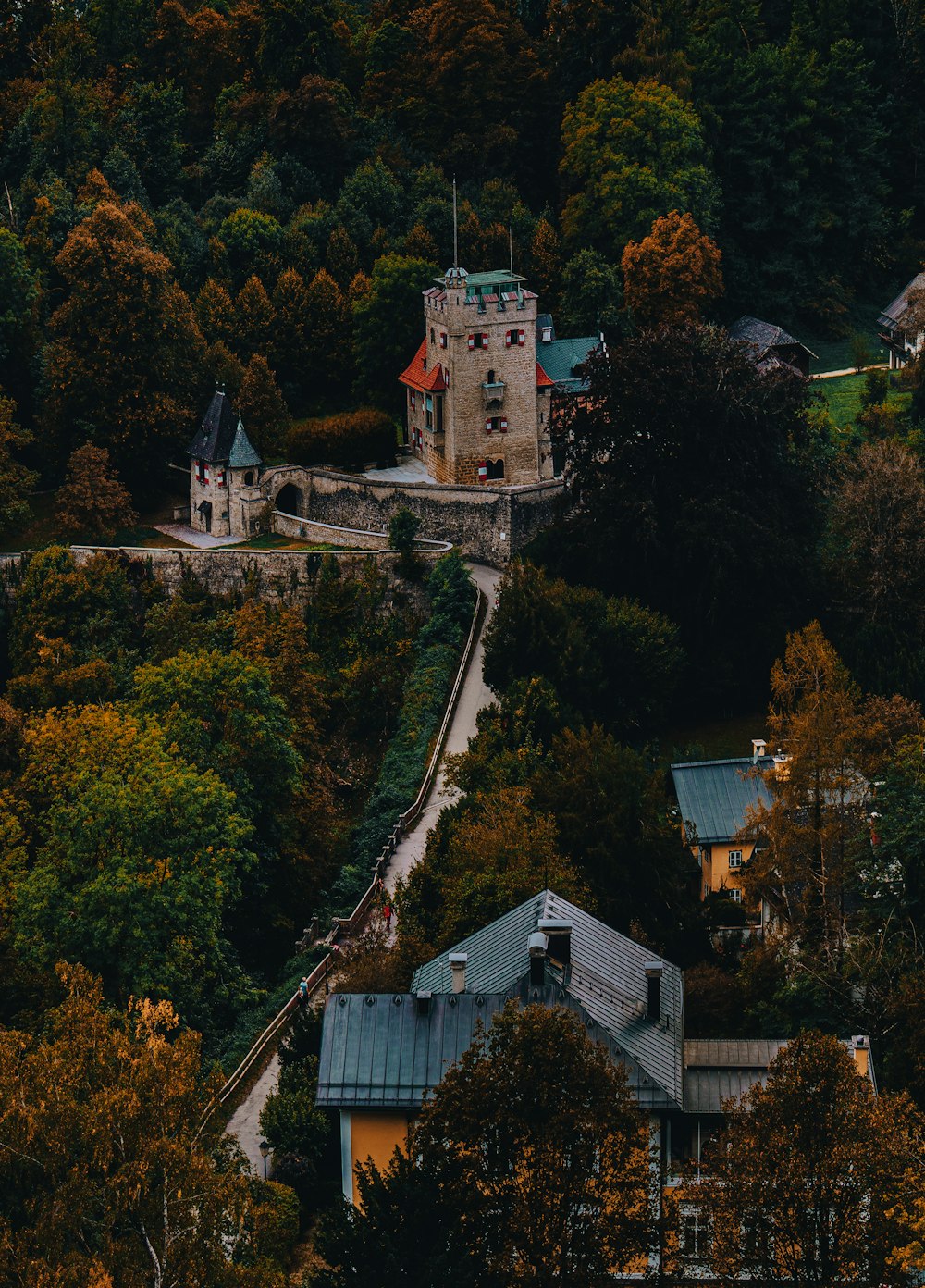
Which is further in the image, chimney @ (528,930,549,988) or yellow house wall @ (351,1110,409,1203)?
chimney @ (528,930,549,988)

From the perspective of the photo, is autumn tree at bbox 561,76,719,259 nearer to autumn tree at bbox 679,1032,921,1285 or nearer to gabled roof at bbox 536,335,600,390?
gabled roof at bbox 536,335,600,390

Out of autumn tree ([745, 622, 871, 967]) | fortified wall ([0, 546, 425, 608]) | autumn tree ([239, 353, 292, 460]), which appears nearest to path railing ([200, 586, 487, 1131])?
fortified wall ([0, 546, 425, 608])

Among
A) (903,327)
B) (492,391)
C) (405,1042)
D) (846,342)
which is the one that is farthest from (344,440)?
(405,1042)

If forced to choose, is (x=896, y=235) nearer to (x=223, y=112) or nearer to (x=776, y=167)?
(x=776, y=167)

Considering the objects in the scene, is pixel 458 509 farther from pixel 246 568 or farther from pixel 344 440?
pixel 246 568

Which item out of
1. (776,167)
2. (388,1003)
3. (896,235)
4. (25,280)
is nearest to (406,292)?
(25,280)

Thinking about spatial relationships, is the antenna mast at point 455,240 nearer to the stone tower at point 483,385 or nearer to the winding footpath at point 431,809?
the stone tower at point 483,385
